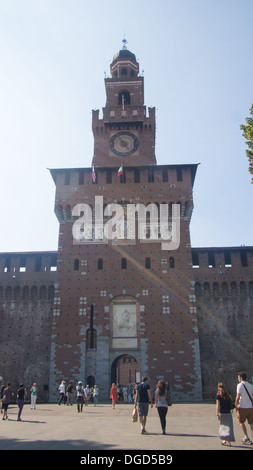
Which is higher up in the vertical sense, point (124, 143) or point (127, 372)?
point (124, 143)

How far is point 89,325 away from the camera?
92.7 feet

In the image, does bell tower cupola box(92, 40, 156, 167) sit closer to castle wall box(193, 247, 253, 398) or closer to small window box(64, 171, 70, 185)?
small window box(64, 171, 70, 185)

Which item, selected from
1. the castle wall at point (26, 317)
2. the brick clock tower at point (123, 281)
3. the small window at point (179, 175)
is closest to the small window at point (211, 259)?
the brick clock tower at point (123, 281)

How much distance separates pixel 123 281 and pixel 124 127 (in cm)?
1541

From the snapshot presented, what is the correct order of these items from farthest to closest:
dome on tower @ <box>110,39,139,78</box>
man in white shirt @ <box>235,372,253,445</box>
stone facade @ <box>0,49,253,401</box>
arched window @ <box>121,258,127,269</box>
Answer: dome on tower @ <box>110,39,139,78</box> < arched window @ <box>121,258,127,269</box> < stone facade @ <box>0,49,253,401</box> < man in white shirt @ <box>235,372,253,445</box>

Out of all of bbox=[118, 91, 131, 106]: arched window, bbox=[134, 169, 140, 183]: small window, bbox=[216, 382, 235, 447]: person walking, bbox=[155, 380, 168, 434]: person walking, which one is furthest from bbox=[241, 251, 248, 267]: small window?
bbox=[216, 382, 235, 447]: person walking

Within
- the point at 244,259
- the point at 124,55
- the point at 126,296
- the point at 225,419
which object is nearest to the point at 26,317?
the point at 126,296

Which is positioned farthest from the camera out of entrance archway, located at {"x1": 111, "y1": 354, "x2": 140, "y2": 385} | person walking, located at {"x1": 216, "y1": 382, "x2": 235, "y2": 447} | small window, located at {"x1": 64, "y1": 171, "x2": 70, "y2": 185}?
entrance archway, located at {"x1": 111, "y1": 354, "x2": 140, "y2": 385}

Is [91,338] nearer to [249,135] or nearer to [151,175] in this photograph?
[151,175]

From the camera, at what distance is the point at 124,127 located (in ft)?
119

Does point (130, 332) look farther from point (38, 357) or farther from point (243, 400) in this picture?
point (243, 400)

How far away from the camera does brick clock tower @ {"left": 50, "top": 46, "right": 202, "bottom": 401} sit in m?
27.2
